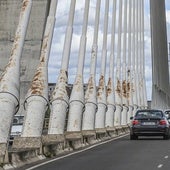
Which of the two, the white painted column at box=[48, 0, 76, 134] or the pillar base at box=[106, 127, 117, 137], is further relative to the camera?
the pillar base at box=[106, 127, 117, 137]

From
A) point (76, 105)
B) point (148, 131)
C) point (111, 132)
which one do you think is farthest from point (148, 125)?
point (76, 105)

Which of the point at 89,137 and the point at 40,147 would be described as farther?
the point at 89,137

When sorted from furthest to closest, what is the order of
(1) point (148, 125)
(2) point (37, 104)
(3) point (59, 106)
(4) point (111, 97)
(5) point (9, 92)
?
(4) point (111, 97) → (1) point (148, 125) → (3) point (59, 106) → (2) point (37, 104) → (5) point (9, 92)

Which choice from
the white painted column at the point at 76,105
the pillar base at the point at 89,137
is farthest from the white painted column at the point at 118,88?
the white painted column at the point at 76,105

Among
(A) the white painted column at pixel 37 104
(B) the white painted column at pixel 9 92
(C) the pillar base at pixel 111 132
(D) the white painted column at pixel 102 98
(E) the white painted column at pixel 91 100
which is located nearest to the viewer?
(B) the white painted column at pixel 9 92

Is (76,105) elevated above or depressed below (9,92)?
above

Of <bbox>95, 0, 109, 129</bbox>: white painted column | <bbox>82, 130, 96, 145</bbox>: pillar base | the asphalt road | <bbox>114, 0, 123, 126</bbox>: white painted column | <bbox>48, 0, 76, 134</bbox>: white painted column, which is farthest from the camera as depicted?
<bbox>114, 0, 123, 126</bbox>: white painted column

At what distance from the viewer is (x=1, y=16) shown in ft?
122

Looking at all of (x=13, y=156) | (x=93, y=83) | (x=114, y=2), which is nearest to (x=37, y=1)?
(x=114, y=2)

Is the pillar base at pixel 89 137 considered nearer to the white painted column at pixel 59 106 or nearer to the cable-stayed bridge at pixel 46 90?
the cable-stayed bridge at pixel 46 90

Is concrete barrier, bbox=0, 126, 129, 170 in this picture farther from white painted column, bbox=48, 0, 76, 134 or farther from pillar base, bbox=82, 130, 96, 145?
white painted column, bbox=48, 0, 76, 134

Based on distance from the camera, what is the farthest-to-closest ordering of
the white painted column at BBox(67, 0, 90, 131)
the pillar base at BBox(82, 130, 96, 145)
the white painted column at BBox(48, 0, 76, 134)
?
the pillar base at BBox(82, 130, 96, 145), the white painted column at BBox(67, 0, 90, 131), the white painted column at BBox(48, 0, 76, 134)

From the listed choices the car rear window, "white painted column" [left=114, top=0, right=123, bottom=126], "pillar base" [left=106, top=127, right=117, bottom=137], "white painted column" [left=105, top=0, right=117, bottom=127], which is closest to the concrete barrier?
the car rear window

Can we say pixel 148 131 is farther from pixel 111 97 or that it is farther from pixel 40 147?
pixel 40 147
